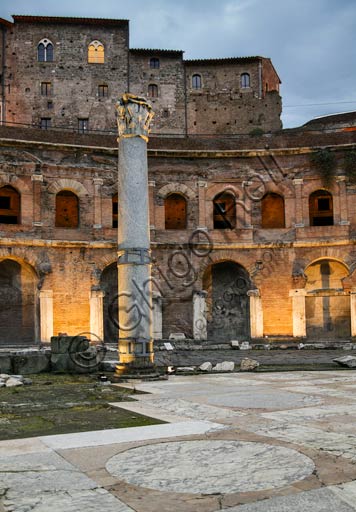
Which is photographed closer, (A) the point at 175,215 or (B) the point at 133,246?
(B) the point at 133,246

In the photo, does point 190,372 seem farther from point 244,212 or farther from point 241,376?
point 244,212

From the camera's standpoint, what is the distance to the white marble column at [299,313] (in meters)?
23.1

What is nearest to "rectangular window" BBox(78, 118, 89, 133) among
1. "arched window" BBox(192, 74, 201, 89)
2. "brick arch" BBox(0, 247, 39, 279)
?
"arched window" BBox(192, 74, 201, 89)

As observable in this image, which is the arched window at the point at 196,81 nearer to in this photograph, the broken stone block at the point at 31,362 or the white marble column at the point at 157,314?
the white marble column at the point at 157,314

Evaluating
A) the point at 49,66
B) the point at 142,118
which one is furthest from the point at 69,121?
the point at 142,118

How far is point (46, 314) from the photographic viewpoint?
21781mm

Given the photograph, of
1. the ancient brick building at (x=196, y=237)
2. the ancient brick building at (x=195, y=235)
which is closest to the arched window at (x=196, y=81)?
the ancient brick building at (x=195, y=235)

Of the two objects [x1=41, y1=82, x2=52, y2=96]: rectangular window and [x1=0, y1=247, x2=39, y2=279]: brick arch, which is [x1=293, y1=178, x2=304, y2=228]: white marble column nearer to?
[x1=0, y1=247, x2=39, y2=279]: brick arch

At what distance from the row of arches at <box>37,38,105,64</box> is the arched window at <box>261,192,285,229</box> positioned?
15.6 m

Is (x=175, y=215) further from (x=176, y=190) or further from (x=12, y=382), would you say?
(x=12, y=382)

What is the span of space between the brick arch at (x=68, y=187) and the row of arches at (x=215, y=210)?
696 mm

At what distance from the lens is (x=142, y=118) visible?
37.9ft

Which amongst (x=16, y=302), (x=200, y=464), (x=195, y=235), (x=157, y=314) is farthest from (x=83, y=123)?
(x=200, y=464)

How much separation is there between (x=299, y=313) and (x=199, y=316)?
12.5ft
